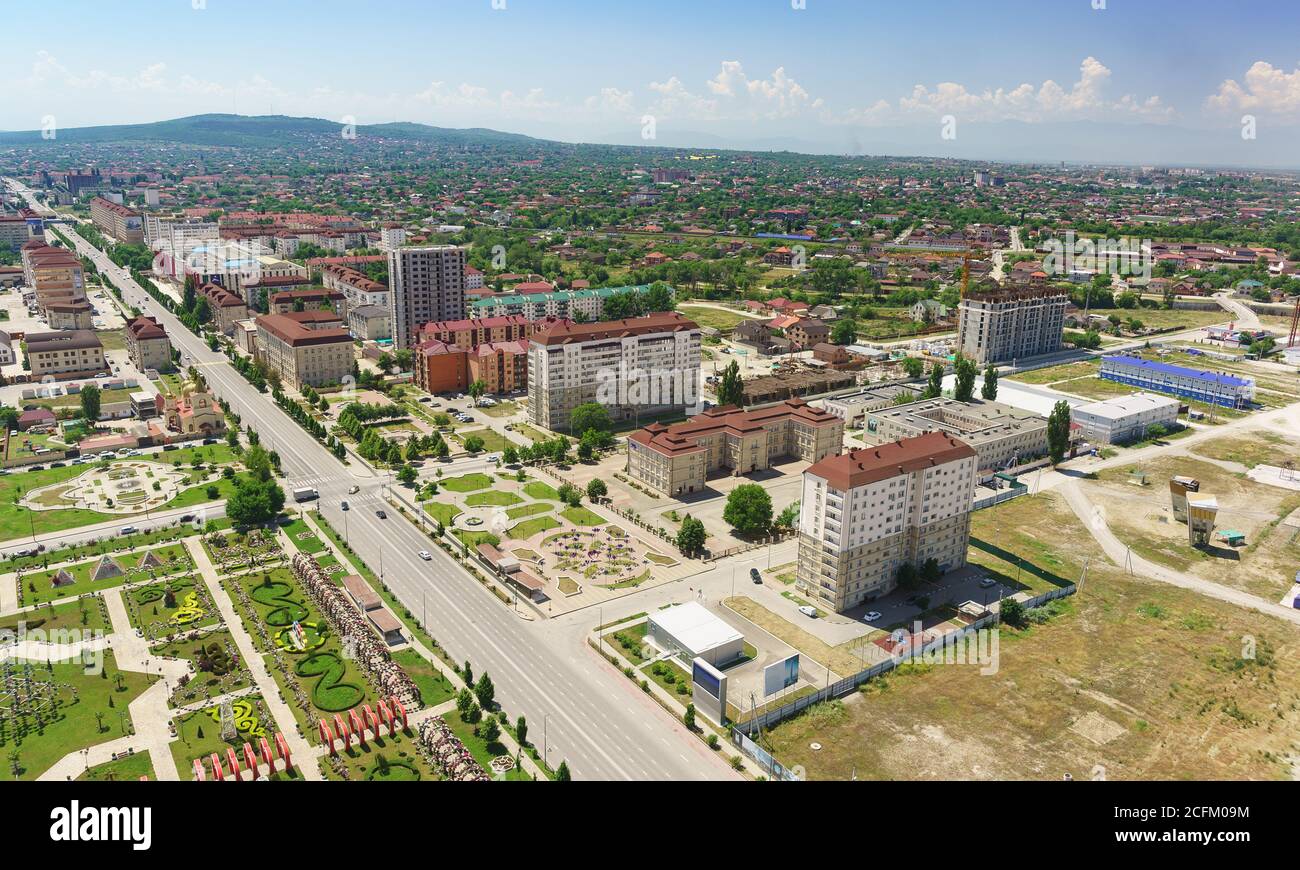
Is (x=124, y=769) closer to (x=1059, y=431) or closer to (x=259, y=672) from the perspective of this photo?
(x=259, y=672)

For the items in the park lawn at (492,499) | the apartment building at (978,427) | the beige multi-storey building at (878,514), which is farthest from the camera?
the apartment building at (978,427)

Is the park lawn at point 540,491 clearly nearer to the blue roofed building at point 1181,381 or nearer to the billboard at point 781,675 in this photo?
the billboard at point 781,675

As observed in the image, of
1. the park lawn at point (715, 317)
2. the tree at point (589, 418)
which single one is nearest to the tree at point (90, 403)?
the tree at point (589, 418)

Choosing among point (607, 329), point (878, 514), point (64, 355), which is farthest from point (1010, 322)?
point (64, 355)

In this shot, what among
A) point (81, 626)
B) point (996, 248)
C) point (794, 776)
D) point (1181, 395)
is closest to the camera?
point (794, 776)

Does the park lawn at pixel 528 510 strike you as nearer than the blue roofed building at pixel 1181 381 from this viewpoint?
Yes

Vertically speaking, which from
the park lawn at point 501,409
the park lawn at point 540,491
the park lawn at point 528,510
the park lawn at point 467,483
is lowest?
the park lawn at point 528,510

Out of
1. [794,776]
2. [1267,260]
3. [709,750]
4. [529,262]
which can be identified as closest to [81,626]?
[709,750]

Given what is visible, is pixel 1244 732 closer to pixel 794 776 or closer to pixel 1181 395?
pixel 794 776
